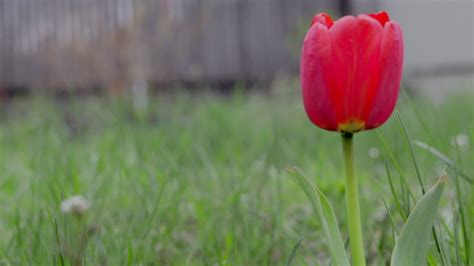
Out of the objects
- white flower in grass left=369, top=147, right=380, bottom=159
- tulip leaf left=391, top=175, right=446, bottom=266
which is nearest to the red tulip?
tulip leaf left=391, top=175, right=446, bottom=266

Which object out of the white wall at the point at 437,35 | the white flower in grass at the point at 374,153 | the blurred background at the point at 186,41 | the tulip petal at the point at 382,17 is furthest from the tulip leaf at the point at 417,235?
the white wall at the point at 437,35

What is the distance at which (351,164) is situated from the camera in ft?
2.15

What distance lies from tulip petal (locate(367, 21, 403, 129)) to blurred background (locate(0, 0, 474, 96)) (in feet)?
14.6

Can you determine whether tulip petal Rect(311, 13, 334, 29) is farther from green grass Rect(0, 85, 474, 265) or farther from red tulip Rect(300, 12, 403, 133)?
green grass Rect(0, 85, 474, 265)

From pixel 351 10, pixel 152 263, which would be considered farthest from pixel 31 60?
pixel 152 263

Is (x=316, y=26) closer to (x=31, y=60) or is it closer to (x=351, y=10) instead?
(x=31, y=60)

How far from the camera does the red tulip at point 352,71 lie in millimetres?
657

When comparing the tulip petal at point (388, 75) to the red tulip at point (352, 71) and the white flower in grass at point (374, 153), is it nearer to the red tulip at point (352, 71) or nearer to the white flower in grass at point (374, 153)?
the red tulip at point (352, 71)

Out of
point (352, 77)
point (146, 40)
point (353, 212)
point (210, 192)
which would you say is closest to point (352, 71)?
point (352, 77)

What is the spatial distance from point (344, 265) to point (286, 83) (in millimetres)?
4887

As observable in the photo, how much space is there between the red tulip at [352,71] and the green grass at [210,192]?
0.19 meters

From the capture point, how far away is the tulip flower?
25.9 inches

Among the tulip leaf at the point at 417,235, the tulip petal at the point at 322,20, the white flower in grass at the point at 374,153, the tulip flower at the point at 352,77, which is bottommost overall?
the white flower in grass at the point at 374,153

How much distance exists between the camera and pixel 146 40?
5.70 m
